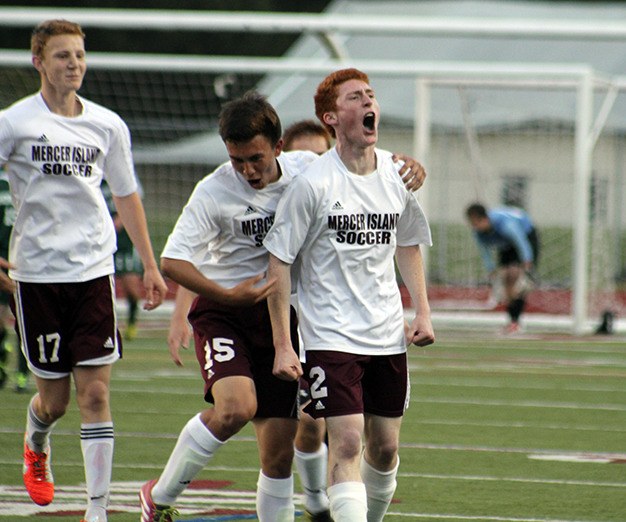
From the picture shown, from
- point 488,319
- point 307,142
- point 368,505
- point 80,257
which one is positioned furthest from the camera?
point 488,319

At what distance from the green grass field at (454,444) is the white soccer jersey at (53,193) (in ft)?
3.62

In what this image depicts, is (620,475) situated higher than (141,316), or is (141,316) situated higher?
(620,475)

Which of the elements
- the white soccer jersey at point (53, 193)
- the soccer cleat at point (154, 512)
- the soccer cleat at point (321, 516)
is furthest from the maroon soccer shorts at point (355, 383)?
the white soccer jersey at point (53, 193)

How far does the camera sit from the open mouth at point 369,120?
5.41 meters

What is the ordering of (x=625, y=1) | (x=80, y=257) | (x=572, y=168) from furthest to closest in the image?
1. (x=625, y=1)
2. (x=572, y=168)
3. (x=80, y=257)

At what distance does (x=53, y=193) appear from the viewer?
611 centimetres

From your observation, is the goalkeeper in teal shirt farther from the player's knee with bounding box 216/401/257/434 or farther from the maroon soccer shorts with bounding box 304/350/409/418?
the player's knee with bounding box 216/401/257/434

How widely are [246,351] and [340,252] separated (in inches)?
23.2

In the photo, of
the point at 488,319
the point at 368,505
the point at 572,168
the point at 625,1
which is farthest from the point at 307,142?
the point at 625,1

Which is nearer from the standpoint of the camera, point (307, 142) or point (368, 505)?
point (368, 505)

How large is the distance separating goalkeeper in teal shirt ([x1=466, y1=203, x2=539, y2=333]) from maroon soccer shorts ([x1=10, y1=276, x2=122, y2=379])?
11.8 metres

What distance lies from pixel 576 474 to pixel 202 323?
2800mm

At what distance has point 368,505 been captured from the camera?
5.73 meters

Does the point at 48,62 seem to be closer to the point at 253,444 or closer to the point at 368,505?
the point at 368,505
